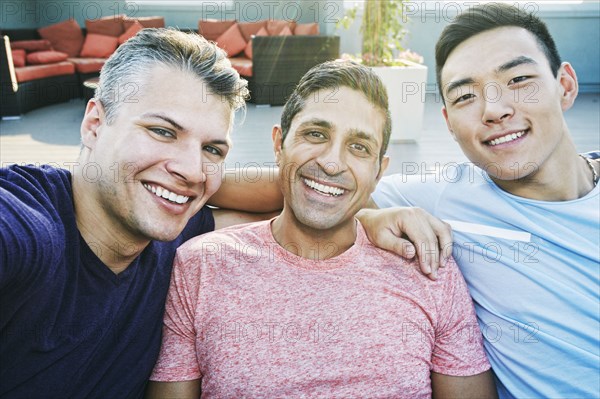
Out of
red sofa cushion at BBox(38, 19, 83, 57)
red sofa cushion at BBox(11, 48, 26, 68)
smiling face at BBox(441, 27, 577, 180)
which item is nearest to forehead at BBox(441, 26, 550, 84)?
smiling face at BBox(441, 27, 577, 180)

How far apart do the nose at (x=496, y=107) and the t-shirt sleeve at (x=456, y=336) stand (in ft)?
1.66

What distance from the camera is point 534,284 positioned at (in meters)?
1.39

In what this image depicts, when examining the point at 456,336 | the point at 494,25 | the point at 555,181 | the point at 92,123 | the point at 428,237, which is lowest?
the point at 456,336

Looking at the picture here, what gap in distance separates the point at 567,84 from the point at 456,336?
3.18 feet

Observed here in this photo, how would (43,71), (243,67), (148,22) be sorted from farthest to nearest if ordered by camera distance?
(148,22) < (243,67) < (43,71)

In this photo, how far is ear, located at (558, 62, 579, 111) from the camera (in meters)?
1.68

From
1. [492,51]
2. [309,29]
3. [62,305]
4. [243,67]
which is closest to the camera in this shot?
[62,305]

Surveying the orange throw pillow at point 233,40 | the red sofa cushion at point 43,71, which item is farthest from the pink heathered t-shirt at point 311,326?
the orange throw pillow at point 233,40

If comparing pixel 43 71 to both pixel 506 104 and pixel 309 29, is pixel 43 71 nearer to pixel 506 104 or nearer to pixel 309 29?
pixel 309 29

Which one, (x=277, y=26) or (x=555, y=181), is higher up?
(x=277, y=26)

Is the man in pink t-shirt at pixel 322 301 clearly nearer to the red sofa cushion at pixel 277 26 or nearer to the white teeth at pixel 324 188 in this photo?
the white teeth at pixel 324 188

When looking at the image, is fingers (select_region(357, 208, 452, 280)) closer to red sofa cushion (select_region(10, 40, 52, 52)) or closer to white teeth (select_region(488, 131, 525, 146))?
white teeth (select_region(488, 131, 525, 146))

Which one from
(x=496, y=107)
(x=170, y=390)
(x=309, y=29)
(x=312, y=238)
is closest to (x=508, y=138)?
(x=496, y=107)

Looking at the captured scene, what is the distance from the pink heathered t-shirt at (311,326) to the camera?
1315 millimetres
